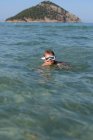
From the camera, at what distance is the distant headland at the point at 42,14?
129 m

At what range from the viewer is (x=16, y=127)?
6.66m

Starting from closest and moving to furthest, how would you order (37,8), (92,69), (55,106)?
(55,106), (92,69), (37,8)

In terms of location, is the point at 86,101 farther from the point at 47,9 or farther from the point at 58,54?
the point at 47,9

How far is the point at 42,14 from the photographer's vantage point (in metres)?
133

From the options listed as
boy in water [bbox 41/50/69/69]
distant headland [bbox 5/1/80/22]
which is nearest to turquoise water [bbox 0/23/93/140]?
boy in water [bbox 41/50/69/69]

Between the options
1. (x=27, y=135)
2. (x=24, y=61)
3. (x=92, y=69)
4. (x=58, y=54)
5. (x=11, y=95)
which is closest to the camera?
(x=27, y=135)

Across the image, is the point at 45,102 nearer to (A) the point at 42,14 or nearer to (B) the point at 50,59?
(B) the point at 50,59

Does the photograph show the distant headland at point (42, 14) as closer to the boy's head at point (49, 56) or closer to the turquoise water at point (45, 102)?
the boy's head at point (49, 56)

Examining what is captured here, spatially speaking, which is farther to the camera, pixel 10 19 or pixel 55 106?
pixel 10 19

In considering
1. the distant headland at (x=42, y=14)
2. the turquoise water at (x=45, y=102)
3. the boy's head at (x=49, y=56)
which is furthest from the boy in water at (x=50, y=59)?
the distant headland at (x=42, y=14)

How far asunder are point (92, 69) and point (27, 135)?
6746 millimetres

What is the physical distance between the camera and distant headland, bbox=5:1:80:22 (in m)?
129

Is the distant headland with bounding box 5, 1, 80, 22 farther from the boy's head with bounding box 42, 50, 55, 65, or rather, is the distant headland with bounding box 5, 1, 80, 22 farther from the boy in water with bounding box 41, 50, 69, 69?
the boy's head with bounding box 42, 50, 55, 65

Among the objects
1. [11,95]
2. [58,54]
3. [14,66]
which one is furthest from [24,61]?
[11,95]
